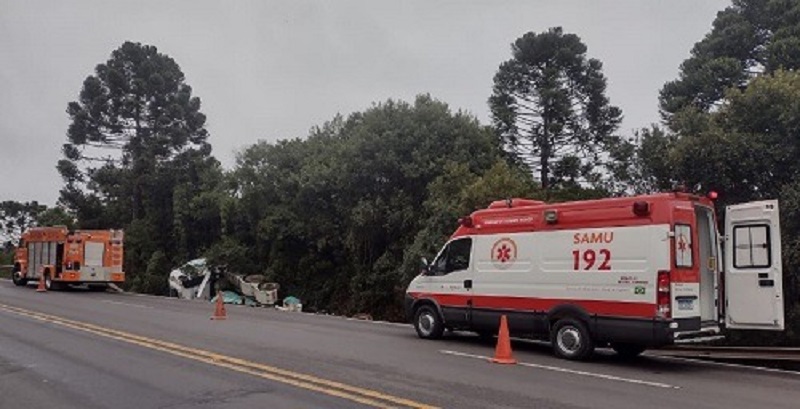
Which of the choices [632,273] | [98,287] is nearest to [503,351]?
[632,273]

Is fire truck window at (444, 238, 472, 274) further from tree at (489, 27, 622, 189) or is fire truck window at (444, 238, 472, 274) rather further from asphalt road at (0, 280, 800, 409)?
tree at (489, 27, 622, 189)

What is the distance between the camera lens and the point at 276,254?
37.0m

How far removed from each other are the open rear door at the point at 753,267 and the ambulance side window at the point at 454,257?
4631 mm

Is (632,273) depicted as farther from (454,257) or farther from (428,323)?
(428,323)

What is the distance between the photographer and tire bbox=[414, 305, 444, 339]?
14.1 m

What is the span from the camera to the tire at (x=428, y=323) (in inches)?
555

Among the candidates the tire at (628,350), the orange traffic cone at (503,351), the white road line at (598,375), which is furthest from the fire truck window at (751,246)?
the orange traffic cone at (503,351)

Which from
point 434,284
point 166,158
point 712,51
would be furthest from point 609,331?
point 166,158

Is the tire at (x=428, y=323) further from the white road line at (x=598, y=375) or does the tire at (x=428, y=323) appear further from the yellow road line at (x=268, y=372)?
the yellow road line at (x=268, y=372)

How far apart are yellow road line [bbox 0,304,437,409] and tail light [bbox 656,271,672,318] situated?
478cm

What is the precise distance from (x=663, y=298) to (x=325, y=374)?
5224 mm

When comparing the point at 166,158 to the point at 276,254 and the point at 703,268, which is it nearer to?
the point at 276,254

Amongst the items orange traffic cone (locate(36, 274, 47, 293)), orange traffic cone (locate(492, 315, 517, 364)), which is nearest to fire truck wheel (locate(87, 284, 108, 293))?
orange traffic cone (locate(36, 274, 47, 293))

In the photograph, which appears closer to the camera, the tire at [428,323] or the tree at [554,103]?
the tire at [428,323]
